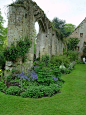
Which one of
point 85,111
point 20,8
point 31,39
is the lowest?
point 85,111

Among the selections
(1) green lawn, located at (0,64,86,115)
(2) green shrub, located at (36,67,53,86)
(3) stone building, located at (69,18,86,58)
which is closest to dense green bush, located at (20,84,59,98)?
(1) green lawn, located at (0,64,86,115)

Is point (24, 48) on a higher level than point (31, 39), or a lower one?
lower

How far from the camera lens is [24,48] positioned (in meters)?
6.91

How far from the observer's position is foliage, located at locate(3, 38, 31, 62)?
6.51 m

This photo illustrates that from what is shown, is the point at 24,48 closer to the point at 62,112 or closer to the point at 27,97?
the point at 27,97

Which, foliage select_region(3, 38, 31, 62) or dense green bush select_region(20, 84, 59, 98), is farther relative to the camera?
foliage select_region(3, 38, 31, 62)

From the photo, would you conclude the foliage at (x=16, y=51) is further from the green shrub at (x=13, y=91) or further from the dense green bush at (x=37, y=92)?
the dense green bush at (x=37, y=92)

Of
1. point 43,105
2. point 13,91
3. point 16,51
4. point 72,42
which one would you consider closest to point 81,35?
point 72,42

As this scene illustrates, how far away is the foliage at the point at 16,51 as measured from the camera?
651 cm

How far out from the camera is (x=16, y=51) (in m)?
6.61

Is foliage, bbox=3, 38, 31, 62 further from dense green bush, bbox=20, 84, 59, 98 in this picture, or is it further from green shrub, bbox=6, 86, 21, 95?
dense green bush, bbox=20, 84, 59, 98

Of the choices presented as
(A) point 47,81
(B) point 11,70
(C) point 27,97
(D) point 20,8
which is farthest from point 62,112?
(D) point 20,8

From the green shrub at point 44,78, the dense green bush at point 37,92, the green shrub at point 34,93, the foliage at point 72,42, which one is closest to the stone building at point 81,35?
the foliage at point 72,42

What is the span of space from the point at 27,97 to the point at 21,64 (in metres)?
3.12
